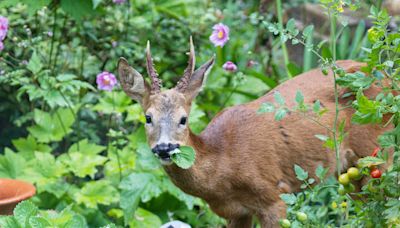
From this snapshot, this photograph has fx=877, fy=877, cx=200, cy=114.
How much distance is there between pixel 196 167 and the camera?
15.4ft

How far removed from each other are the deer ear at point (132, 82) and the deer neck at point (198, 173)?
33cm

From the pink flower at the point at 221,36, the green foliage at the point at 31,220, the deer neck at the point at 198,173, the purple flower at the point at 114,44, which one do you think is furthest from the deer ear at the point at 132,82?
the purple flower at the point at 114,44

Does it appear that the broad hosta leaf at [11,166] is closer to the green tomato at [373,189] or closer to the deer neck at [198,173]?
the deer neck at [198,173]

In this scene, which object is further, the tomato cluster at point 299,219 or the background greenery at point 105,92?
the background greenery at point 105,92

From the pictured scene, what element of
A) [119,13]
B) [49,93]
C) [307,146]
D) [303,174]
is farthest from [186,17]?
[303,174]

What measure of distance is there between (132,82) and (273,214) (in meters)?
1.07

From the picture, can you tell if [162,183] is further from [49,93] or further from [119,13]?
[119,13]

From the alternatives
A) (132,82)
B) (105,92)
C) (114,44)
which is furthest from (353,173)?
(114,44)

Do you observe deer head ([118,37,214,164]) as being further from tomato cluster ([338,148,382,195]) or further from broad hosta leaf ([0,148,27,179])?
broad hosta leaf ([0,148,27,179])

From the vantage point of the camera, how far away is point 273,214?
4.88 m

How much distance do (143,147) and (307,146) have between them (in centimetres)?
111

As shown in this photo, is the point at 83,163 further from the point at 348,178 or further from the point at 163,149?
the point at 348,178

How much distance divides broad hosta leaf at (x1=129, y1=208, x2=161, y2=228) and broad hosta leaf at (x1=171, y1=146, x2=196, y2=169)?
1377mm

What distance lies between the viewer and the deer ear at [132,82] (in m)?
4.65
